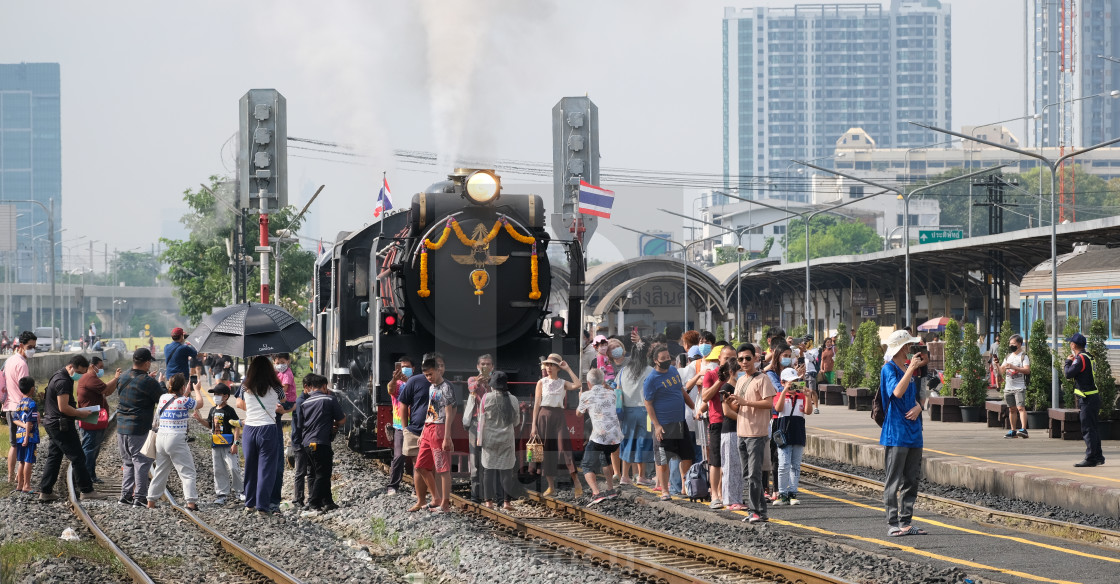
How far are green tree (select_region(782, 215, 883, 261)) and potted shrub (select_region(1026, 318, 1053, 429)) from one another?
87.6 m

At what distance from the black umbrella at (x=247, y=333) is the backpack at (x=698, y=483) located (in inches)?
178

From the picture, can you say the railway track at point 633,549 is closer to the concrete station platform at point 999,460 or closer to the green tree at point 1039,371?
the concrete station platform at point 999,460

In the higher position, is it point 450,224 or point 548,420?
point 450,224

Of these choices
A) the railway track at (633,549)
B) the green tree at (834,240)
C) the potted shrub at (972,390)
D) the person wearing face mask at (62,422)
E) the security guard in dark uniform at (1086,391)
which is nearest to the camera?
the railway track at (633,549)

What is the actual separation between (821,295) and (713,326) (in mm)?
5188

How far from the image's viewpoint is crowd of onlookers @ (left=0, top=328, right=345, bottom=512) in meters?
12.8

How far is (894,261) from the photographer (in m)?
36.4

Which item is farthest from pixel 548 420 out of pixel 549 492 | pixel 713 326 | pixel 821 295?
pixel 821 295

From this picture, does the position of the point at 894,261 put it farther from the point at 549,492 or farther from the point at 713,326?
the point at 549,492

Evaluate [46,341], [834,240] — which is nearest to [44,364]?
[46,341]

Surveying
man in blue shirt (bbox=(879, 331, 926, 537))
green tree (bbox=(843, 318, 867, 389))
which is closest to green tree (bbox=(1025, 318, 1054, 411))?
green tree (bbox=(843, 318, 867, 389))

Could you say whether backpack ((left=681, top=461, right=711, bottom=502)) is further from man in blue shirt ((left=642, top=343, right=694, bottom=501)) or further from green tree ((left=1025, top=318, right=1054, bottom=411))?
green tree ((left=1025, top=318, right=1054, bottom=411))

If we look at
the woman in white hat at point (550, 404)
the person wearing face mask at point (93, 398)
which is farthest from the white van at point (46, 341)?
the woman in white hat at point (550, 404)

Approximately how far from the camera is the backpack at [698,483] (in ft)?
44.5
